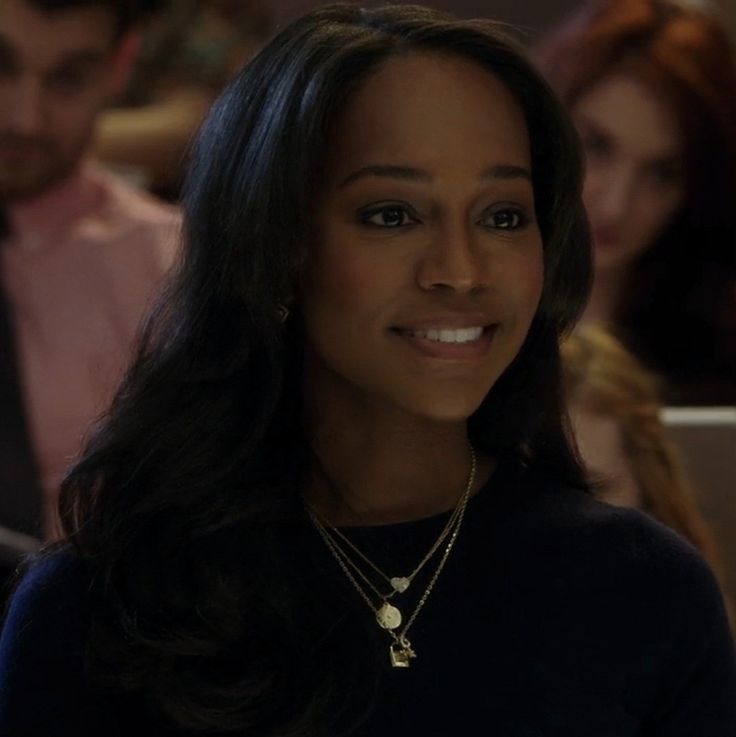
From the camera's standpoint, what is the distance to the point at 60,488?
4.28 ft

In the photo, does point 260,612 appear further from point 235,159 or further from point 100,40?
point 100,40

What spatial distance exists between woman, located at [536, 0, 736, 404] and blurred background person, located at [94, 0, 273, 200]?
81 cm

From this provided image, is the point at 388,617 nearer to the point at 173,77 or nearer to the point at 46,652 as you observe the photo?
the point at 46,652

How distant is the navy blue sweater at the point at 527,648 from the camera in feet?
3.96

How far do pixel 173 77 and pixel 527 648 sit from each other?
7.59 feet

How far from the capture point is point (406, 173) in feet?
4.01

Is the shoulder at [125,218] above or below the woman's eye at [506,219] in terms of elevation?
below

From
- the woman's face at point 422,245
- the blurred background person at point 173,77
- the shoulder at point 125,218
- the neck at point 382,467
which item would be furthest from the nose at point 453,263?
the blurred background person at point 173,77

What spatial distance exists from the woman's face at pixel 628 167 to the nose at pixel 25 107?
2.39 feet

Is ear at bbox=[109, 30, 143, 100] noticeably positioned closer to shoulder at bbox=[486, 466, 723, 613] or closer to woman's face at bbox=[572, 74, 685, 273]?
→ woman's face at bbox=[572, 74, 685, 273]

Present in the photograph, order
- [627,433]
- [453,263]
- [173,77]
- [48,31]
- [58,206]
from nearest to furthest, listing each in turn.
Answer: [453,263]
[627,433]
[48,31]
[58,206]
[173,77]

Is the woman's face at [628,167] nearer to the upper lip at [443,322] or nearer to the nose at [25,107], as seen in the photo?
the nose at [25,107]

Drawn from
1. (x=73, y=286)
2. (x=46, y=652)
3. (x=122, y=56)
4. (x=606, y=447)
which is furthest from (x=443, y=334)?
(x=122, y=56)

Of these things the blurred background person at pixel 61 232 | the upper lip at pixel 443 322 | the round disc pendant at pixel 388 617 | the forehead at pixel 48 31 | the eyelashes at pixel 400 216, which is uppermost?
the eyelashes at pixel 400 216
